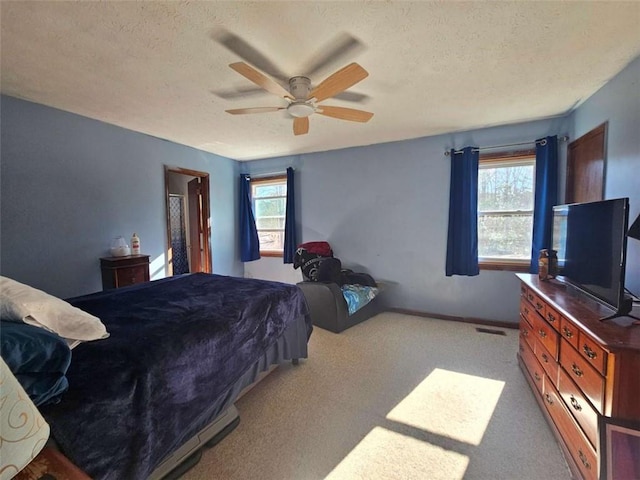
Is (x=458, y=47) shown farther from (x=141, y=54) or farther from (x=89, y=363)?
(x=89, y=363)

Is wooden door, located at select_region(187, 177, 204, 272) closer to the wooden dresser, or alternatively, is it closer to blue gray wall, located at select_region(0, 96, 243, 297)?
blue gray wall, located at select_region(0, 96, 243, 297)

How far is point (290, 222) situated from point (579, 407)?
3.93 metres

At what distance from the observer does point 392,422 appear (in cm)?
183

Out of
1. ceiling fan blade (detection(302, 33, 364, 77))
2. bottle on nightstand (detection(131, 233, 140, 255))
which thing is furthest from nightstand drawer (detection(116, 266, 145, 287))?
ceiling fan blade (detection(302, 33, 364, 77))

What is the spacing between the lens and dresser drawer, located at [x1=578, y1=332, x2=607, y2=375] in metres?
1.18

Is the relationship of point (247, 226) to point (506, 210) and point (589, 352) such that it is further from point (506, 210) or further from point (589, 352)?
point (589, 352)

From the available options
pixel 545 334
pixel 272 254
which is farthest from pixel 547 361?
pixel 272 254

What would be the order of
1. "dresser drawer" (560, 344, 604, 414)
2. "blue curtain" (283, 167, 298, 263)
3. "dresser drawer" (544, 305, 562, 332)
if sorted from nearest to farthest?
"dresser drawer" (560, 344, 604, 414) < "dresser drawer" (544, 305, 562, 332) < "blue curtain" (283, 167, 298, 263)

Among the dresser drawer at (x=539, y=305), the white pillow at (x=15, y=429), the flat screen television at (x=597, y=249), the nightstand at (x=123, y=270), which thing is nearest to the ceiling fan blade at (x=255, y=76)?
the white pillow at (x=15, y=429)

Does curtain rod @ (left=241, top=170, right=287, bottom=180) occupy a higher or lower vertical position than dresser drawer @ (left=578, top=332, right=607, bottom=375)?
higher

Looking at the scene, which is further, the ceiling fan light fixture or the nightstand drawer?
the nightstand drawer

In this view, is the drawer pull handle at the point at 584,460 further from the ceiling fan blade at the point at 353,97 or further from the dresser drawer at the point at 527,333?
the ceiling fan blade at the point at 353,97

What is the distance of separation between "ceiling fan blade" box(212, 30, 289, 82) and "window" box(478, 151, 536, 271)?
2.76m

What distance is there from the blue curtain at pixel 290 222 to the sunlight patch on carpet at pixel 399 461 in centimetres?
333
